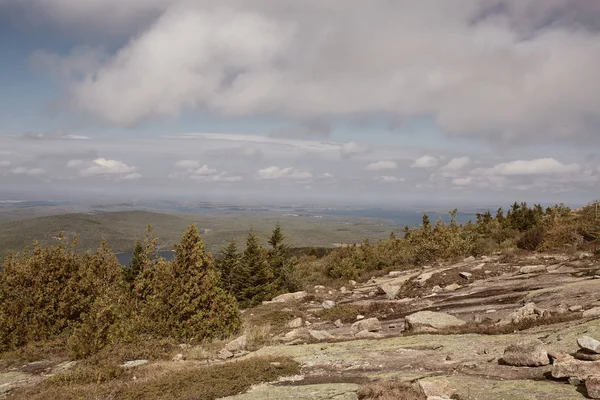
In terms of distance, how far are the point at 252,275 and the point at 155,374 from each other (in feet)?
104

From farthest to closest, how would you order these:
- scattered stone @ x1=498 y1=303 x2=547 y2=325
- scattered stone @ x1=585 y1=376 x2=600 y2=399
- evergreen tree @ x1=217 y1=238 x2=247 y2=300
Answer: evergreen tree @ x1=217 y1=238 x2=247 y2=300 → scattered stone @ x1=498 y1=303 x2=547 y2=325 → scattered stone @ x1=585 y1=376 x2=600 y2=399

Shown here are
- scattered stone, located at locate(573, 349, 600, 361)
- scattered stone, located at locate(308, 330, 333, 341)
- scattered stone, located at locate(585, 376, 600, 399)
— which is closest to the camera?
scattered stone, located at locate(585, 376, 600, 399)

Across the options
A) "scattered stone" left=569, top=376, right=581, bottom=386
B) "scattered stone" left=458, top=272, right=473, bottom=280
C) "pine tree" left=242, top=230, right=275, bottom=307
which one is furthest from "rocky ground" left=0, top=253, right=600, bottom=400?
"pine tree" left=242, top=230, right=275, bottom=307

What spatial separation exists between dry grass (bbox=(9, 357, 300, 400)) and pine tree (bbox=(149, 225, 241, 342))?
604cm

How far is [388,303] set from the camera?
25.8 metres

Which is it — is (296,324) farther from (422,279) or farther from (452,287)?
(422,279)

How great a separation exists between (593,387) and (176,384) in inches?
397

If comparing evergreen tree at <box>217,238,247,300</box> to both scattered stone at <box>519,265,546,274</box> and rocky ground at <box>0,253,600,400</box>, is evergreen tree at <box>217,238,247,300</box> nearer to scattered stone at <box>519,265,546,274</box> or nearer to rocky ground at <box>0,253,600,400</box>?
rocky ground at <box>0,253,600,400</box>

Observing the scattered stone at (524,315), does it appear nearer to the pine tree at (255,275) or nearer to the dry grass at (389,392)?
the dry grass at (389,392)

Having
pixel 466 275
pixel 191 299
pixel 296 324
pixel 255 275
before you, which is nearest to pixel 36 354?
pixel 191 299

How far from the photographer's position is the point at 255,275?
43531mm

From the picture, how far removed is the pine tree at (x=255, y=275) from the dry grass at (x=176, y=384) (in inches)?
1154

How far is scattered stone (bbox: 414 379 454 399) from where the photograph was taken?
8164 millimetres

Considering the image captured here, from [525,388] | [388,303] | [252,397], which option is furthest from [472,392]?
[388,303]
